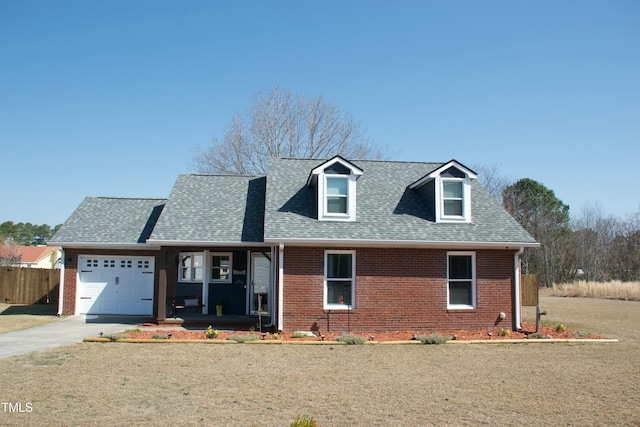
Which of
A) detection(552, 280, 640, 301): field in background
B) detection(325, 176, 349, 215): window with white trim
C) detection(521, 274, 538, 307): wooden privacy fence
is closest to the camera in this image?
detection(325, 176, 349, 215): window with white trim

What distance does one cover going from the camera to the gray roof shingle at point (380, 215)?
1569cm

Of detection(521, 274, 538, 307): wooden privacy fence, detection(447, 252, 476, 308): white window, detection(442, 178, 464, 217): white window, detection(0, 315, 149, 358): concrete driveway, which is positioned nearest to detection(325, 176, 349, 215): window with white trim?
detection(442, 178, 464, 217): white window

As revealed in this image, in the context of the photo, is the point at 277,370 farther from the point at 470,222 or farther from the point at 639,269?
the point at 639,269

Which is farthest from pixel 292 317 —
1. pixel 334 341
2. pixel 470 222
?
pixel 470 222

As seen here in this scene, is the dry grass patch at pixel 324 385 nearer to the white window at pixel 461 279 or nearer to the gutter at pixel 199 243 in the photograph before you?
the white window at pixel 461 279

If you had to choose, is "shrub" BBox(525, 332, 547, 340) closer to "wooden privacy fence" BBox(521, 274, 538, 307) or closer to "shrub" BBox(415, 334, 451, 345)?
"shrub" BBox(415, 334, 451, 345)

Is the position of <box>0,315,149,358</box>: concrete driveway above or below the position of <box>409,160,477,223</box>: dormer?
below

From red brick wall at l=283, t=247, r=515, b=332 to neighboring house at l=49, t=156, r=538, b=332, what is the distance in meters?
0.03

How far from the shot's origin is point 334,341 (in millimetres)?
13820

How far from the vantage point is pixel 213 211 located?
18.6 metres

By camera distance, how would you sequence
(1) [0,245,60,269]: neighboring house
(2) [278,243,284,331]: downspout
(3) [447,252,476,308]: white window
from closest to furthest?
(2) [278,243,284,331]: downspout
(3) [447,252,476,308]: white window
(1) [0,245,60,269]: neighboring house

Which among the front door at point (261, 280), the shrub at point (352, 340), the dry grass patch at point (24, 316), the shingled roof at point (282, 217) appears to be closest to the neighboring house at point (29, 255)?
the dry grass patch at point (24, 316)

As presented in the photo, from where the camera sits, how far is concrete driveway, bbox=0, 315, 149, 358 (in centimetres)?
1280

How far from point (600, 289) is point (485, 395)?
97.2 feet
